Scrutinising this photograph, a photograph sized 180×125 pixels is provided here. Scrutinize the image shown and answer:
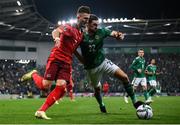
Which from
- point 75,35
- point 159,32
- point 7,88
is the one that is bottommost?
point 7,88

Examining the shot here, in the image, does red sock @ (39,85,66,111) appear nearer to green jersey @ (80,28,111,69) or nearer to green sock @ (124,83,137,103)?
green jersey @ (80,28,111,69)

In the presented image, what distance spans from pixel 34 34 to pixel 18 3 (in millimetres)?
15628

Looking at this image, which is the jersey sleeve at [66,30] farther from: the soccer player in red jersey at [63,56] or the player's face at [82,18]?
the player's face at [82,18]

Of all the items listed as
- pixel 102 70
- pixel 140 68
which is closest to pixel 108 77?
pixel 140 68

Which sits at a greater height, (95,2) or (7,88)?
(95,2)

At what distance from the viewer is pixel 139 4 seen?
155 feet

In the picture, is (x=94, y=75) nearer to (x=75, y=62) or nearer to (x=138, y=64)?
(x=138, y=64)

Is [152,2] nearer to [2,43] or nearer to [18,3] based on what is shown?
[18,3]

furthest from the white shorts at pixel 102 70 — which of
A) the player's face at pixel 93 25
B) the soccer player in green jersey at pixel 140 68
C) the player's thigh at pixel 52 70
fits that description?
the soccer player in green jersey at pixel 140 68

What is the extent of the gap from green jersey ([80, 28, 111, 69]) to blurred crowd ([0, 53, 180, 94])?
37753mm

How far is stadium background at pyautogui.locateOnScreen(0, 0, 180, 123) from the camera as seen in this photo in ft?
163

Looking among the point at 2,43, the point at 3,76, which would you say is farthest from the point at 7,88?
the point at 2,43

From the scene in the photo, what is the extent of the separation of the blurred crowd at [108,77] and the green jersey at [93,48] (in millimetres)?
37753

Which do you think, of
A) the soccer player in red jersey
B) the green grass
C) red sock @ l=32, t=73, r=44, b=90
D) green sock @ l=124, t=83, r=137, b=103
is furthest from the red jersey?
green sock @ l=124, t=83, r=137, b=103
